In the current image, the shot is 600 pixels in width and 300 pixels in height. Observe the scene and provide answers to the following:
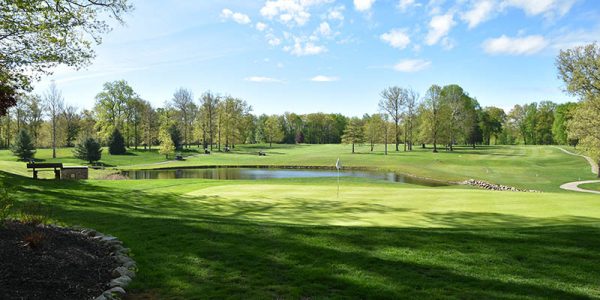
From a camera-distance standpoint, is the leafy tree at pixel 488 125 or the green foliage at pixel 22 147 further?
the leafy tree at pixel 488 125

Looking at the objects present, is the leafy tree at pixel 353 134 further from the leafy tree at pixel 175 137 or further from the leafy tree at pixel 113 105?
the leafy tree at pixel 113 105

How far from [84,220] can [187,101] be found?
88.5 metres

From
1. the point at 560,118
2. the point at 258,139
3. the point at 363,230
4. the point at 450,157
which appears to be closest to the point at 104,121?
the point at 258,139

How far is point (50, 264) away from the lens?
6051 millimetres

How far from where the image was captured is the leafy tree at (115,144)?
6775cm

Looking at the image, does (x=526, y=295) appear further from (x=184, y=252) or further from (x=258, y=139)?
(x=258, y=139)

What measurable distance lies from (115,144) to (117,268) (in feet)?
224

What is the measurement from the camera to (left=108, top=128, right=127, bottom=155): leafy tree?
222ft

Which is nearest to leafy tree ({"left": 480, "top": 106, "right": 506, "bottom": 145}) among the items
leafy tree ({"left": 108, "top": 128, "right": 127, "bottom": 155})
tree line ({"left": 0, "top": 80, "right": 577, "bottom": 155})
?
tree line ({"left": 0, "top": 80, "right": 577, "bottom": 155})

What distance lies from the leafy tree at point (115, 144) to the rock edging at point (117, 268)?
64752 millimetres

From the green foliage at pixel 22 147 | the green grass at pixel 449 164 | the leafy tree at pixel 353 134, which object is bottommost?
the green grass at pixel 449 164

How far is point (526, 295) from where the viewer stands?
17.9 feet

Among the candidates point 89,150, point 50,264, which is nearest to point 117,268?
point 50,264

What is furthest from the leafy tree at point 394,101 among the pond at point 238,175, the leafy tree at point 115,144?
the leafy tree at point 115,144
